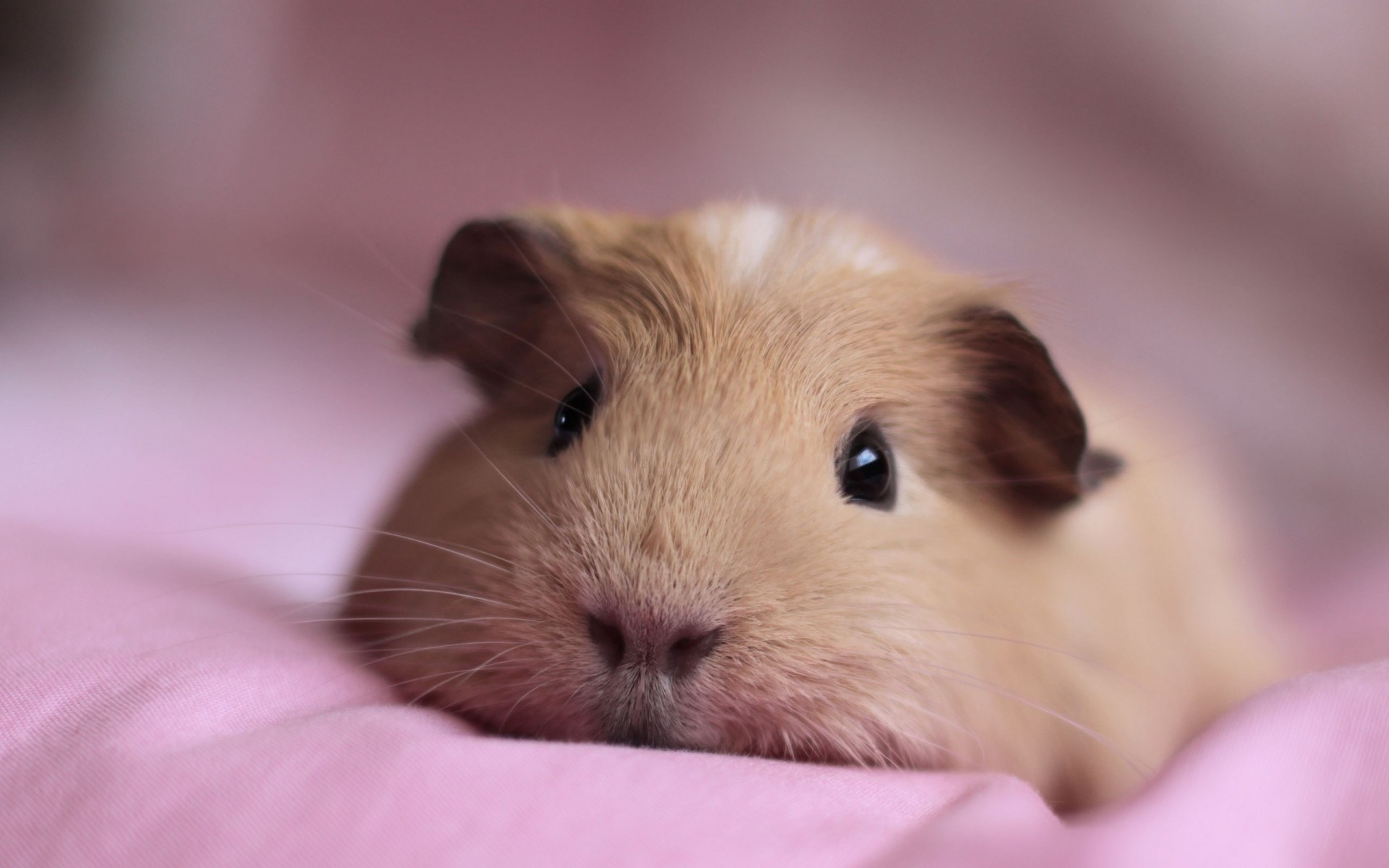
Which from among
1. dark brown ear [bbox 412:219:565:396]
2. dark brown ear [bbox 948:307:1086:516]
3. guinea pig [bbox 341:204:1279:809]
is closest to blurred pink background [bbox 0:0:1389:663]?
dark brown ear [bbox 412:219:565:396]

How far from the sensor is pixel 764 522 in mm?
1260

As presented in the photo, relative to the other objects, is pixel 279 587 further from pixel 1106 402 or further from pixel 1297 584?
pixel 1297 584

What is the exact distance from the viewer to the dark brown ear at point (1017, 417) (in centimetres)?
155

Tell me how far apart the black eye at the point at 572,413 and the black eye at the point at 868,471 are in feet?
1.26

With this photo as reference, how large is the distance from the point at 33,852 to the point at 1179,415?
283 centimetres

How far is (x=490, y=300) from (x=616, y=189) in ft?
4.95

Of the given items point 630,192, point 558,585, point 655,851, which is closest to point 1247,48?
point 630,192

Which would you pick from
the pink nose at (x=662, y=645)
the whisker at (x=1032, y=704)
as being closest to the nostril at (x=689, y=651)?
the pink nose at (x=662, y=645)

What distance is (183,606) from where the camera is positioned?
1.62 m

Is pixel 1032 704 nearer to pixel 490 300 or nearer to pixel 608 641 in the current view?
pixel 608 641

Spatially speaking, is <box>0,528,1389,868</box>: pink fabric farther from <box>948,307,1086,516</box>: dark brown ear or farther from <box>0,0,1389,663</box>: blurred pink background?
<box>0,0,1389,663</box>: blurred pink background

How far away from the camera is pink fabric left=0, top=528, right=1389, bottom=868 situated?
97 centimetres

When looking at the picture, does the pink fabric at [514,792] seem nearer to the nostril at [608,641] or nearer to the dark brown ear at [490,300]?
the nostril at [608,641]

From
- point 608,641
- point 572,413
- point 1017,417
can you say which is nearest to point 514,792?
point 608,641
